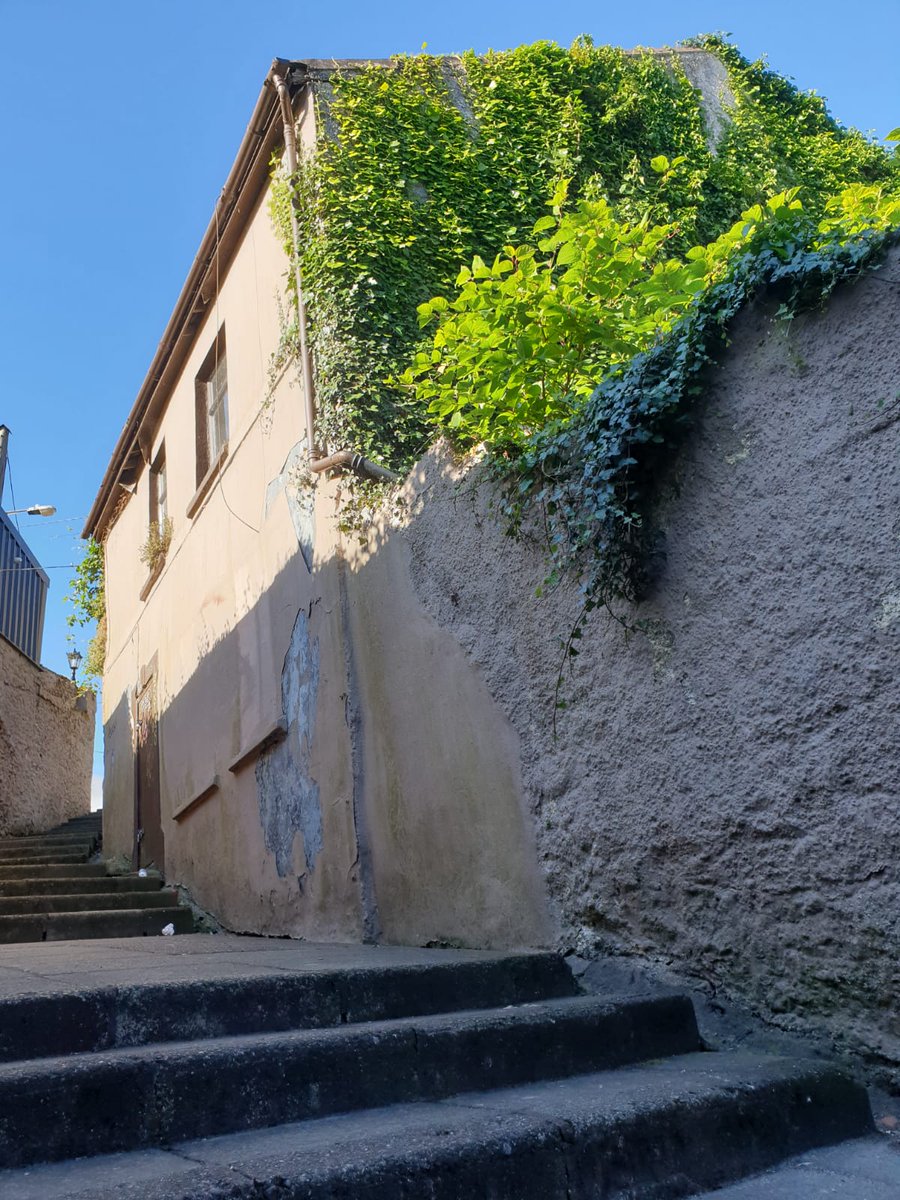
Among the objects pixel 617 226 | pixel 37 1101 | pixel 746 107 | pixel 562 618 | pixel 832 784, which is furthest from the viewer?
pixel 746 107

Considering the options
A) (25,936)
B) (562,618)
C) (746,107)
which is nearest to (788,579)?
(562,618)

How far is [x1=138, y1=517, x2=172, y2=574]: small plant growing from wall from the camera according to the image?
9.75 metres

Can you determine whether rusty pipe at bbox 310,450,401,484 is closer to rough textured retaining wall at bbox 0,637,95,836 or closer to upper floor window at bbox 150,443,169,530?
upper floor window at bbox 150,443,169,530

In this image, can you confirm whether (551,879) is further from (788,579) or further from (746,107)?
(746,107)

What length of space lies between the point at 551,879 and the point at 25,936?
403 cm

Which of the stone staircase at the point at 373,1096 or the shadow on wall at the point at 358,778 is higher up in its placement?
the shadow on wall at the point at 358,778

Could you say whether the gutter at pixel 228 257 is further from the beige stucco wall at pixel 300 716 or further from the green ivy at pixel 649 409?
the green ivy at pixel 649 409

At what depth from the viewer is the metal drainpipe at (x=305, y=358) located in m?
5.31

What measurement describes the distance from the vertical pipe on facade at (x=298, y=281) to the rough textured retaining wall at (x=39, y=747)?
8.77 metres

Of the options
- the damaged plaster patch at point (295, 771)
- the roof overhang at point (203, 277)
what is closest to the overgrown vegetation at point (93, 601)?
the roof overhang at point (203, 277)

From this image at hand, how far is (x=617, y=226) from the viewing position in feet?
12.8

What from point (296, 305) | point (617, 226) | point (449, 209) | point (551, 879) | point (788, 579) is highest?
point (449, 209)

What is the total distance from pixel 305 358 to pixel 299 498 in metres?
0.83

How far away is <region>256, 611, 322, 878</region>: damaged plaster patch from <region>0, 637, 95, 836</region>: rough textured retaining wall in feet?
26.5
